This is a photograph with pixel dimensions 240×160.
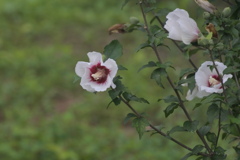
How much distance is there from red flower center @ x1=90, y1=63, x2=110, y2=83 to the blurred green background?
2.34 m

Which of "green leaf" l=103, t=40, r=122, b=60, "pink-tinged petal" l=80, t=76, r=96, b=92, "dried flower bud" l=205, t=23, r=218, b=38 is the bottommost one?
"dried flower bud" l=205, t=23, r=218, b=38

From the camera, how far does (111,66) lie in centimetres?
197

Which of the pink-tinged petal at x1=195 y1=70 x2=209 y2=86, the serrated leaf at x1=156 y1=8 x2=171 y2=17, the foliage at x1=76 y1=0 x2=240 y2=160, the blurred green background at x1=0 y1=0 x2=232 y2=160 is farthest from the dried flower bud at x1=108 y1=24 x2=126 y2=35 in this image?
the blurred green background at x1=0 y1=0 x2=232 y2=160

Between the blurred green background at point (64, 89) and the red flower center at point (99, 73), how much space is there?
92.1 inches

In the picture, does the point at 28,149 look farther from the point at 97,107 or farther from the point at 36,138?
the point at 97,107

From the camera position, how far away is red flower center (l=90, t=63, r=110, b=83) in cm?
198

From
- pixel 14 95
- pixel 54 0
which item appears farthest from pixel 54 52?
pixel 54 0

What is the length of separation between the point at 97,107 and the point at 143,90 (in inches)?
17.4

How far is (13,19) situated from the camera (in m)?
6.74

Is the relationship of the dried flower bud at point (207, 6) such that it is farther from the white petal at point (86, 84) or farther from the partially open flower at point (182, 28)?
the white petal at point (86, 84)

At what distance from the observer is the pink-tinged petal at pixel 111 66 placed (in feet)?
6.42

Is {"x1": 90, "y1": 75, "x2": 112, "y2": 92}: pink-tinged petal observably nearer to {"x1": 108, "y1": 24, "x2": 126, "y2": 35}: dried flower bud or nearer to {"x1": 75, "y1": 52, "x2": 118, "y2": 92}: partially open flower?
{"x1": 75, "y1": 52, "x2": 118, "y2": 92}: partially open flower

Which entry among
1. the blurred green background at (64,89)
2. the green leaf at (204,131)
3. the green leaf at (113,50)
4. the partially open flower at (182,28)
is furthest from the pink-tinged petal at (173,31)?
the blurred green background at (64,89)

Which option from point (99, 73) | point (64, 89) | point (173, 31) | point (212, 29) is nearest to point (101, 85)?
point (99, 73)
